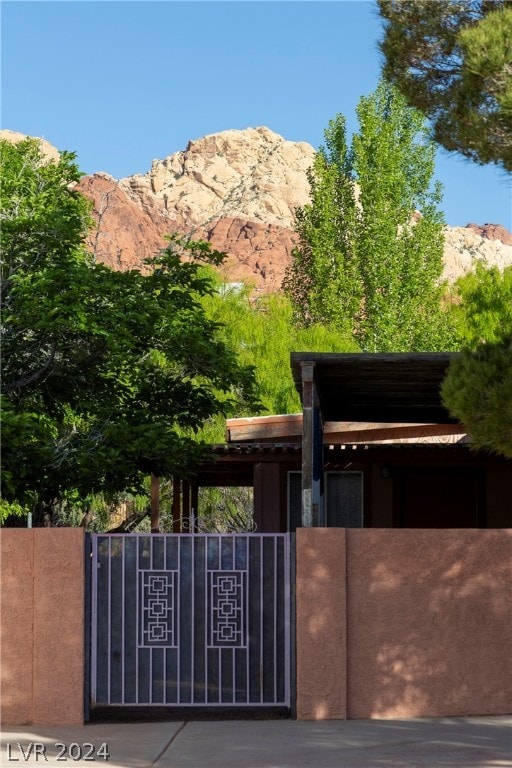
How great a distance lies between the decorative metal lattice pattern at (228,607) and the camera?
9961 mm

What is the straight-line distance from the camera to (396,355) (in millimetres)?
10148

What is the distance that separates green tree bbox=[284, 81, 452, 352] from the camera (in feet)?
120

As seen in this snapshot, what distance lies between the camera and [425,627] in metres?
9.84

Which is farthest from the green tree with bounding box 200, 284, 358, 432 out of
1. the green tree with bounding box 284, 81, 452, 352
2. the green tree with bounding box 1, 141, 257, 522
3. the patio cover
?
the patio cover

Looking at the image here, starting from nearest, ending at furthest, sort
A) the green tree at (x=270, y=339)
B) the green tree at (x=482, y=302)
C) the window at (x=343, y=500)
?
the window at (x=343, y=500) → the green tree at (x=270, y=339) → the green tree at (x=482, y=302)

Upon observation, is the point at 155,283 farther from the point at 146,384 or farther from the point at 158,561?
the point at 158,561

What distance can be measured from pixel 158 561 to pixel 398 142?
95.7 ft

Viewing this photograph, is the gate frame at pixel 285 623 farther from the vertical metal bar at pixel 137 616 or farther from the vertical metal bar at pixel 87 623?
the vertical metal bar at pixel 137 616

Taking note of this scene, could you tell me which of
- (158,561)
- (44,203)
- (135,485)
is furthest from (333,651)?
(44,203)

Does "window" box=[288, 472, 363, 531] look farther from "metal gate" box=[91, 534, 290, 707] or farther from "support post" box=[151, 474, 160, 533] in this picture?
"metal gate" box=[91, 534, 290, 707]

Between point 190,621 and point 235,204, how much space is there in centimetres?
9691

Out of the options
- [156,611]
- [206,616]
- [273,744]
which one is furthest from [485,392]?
[156,611]

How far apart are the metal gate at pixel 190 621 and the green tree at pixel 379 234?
1052 inches

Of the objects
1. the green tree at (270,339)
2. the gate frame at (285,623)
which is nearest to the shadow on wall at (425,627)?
the gate frame at (285,623)
